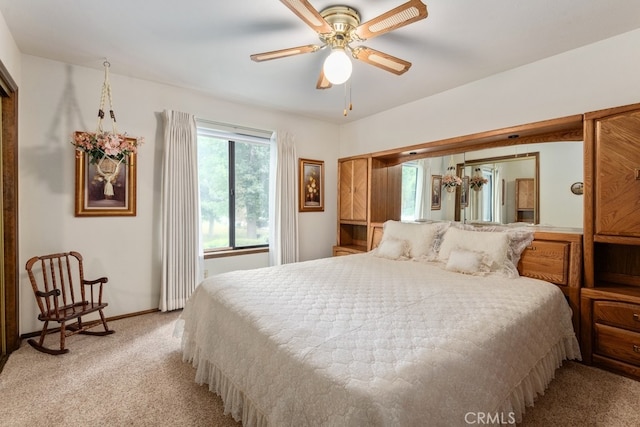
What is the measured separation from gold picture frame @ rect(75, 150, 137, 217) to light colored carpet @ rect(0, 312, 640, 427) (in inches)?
50.1

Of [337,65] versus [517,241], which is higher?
[337,65]

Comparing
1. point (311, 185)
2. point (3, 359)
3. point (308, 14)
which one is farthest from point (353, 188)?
point (3, 359)

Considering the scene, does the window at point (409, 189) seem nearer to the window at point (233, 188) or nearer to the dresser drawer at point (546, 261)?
the dresser drawer at point (546, 261)

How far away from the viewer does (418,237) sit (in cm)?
328

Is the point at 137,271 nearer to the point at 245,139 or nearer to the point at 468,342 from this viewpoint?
the point at 245,139

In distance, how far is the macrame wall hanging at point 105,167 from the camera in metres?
2.74

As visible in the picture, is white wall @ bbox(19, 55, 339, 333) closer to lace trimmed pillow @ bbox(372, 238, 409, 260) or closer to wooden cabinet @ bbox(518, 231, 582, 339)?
lace trimmed pillow @ bbox(372, 238, 409, 260)

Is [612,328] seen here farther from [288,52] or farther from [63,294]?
[63,294]

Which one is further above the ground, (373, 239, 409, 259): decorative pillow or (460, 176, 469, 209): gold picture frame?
(460, 176, 469, 209): gold picture frame

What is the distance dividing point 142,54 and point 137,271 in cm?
217

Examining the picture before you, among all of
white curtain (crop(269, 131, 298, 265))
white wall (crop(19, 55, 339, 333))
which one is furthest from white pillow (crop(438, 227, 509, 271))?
white wall (crop(19, 55, 339, 333))

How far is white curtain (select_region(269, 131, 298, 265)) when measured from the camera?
412 centimetres

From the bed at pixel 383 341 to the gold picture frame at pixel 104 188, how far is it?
1.49 m

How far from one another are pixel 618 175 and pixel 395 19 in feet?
6.53
